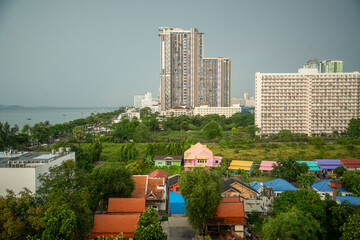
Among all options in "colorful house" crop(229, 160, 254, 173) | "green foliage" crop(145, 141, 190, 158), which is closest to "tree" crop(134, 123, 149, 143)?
"green foliage" crop(145, 141, 190, 158)

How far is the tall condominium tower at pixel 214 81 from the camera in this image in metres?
61.4

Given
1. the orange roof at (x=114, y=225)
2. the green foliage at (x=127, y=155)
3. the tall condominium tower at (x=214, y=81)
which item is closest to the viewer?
the orange roof at (x=114, y=225)

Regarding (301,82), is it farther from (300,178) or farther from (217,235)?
(217,235)

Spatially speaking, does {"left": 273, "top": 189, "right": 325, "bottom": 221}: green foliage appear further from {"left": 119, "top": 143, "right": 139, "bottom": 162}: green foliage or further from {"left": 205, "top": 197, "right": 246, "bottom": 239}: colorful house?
{"left": 119, "top": 143, "right": 139, "bottom": 162}: green foliage

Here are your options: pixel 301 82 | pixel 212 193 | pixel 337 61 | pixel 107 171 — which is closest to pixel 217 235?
pixel 212 193

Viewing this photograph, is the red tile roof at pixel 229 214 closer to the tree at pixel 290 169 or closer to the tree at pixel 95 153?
the tree at pixel 290 169

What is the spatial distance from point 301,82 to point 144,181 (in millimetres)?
29090

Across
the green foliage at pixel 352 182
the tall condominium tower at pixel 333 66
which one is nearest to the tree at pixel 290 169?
the green foliage at pixel 352 182

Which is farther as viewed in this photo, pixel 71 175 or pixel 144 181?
pixel 144 181

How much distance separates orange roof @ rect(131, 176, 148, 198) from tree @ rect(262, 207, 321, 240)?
6705mm

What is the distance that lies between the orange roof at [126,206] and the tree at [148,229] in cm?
179

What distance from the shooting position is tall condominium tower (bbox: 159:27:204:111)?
56781 mm

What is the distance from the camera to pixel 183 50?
57156 mm

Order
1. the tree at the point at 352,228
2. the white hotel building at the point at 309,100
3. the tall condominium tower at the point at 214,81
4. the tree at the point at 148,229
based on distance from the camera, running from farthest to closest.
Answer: the tall condominium tower at the point at 214,81 → the white hotel building at the point at 309,100 → the tree at the point at 148,229 → the tree at the point at 352,228
